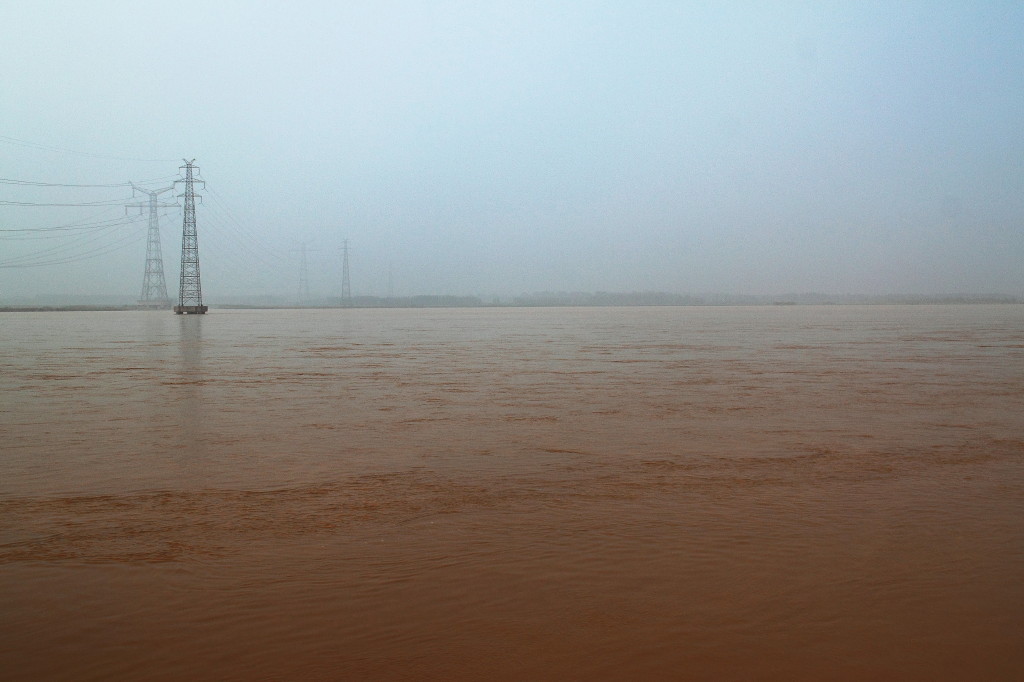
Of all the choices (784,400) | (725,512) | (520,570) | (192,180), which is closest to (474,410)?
(784,400)

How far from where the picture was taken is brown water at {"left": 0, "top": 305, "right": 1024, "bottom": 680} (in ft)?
14.0

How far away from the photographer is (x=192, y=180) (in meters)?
66.6

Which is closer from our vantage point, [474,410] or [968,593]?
[968,593]

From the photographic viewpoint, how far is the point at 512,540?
6117mm

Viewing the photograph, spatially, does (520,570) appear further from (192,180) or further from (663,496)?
(192,180)

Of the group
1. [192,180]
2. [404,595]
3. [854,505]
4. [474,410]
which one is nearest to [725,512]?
[854,505]

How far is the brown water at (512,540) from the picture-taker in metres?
4.27

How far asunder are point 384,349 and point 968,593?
25.7 m

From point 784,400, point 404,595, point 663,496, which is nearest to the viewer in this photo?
point 404,595

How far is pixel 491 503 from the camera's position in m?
7.26

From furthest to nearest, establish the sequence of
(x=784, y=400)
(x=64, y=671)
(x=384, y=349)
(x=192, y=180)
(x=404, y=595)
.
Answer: (x=192, y=180) → (x=384, y=349) → (x=784, y=400) → (x=404, y=595) → (x=64, y=671)

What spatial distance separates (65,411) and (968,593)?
13.0 m

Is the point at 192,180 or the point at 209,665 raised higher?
the point at 192,180

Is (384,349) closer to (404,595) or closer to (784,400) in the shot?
(784,400)
